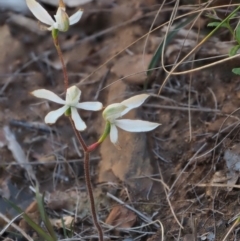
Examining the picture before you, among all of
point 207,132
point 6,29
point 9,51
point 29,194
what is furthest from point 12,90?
point 207,132

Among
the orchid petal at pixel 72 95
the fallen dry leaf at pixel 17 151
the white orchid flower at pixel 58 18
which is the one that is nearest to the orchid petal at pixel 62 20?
the white orchid flower at pixel 58 18

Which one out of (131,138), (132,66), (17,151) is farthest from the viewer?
(132,66)

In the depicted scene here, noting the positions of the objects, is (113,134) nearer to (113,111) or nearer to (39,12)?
(113,111)

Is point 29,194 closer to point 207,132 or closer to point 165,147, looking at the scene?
point 165,147

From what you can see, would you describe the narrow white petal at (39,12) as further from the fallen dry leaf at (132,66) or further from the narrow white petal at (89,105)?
the fallen dry leaf at (132,66)

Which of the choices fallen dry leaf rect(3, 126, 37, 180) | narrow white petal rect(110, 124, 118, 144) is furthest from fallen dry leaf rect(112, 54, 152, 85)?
narrow white petal rect(110, 124, 118, 144)

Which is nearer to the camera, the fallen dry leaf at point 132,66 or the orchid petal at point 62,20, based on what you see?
the orchid petal at point 62,20

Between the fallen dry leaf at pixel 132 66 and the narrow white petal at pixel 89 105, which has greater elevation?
the narrow white petal at pixel 89 105

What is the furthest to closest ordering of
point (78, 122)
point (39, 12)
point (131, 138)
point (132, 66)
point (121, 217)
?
point (132, 66) → point (131, 138) → point (121, 217) → point (39, 12) → point (78, 122)

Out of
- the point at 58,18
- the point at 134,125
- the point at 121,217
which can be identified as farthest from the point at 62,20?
the point at 121,217
